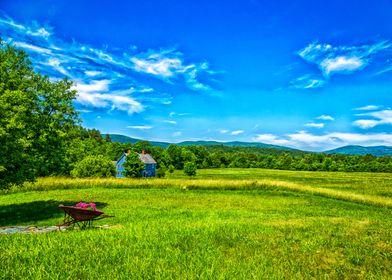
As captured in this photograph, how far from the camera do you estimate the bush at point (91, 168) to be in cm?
7719

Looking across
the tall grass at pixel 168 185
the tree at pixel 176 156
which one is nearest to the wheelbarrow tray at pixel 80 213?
the tall grass at pixel 168 185

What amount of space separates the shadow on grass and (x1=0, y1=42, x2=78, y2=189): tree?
2.03m

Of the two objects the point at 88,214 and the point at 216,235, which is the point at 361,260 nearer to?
→ the point at 216,235

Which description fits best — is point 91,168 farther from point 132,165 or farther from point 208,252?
point 208,252

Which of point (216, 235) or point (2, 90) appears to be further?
point (2, 90)

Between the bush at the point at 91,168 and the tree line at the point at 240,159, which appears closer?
the bush at the point at 91,168

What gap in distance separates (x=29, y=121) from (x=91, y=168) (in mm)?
63309

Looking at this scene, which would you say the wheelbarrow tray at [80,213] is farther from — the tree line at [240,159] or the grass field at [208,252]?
the tree line at [240,159]

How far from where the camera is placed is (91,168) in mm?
79062

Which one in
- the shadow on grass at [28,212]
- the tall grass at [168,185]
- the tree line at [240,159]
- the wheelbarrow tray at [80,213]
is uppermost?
the tree line at [240,159]

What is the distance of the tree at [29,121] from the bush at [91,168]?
193 feet

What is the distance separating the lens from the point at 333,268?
8195 millimetres

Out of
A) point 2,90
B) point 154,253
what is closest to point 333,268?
point 154,253

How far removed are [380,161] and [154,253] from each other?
148 meters
